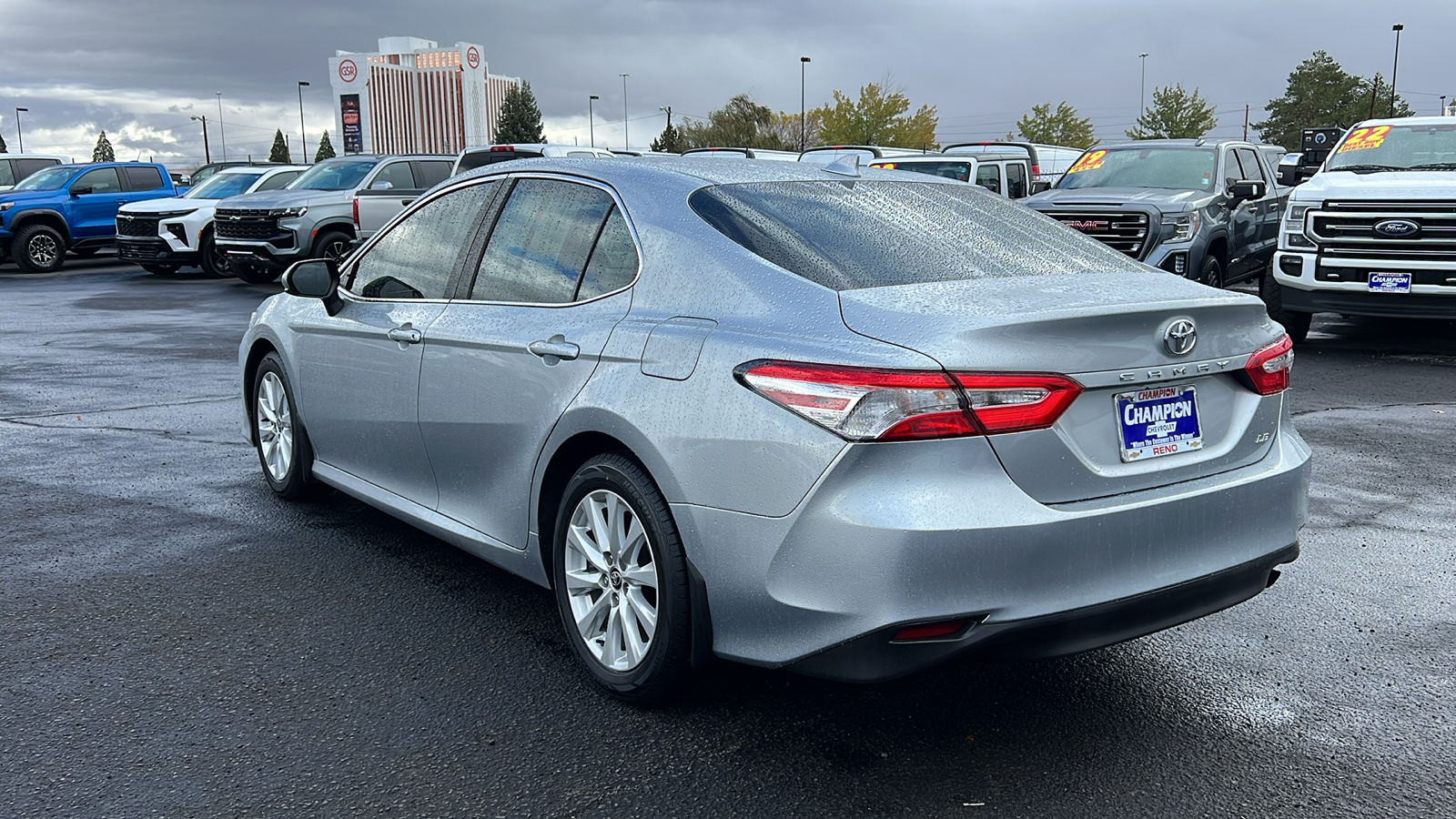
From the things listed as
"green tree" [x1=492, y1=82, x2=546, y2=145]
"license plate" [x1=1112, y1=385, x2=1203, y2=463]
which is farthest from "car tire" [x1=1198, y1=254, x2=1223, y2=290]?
"green tree" [x1=492, y1=82, x2=546, y2=145]

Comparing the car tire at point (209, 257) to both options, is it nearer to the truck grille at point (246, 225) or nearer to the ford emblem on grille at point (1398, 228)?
the truck grille at point (246, 225)

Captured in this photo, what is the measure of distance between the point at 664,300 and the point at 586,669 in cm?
119

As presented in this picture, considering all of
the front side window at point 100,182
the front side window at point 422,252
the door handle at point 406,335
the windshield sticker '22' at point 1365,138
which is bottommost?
the door handle at point 406,335

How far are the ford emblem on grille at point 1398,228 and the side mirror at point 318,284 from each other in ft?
30.1

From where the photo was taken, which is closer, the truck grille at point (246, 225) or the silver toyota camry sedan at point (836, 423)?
the silver toyota camry sedan at point (836, 423)

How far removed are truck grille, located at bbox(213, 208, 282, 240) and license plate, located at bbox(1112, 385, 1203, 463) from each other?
17.9m

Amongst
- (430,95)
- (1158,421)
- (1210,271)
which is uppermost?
(430,95)

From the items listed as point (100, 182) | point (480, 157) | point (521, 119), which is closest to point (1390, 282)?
point (480, 157)

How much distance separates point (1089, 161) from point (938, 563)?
41.8ft

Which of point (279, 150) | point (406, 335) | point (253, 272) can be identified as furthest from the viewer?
point (279, 150)

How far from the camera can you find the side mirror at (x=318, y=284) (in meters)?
5.21

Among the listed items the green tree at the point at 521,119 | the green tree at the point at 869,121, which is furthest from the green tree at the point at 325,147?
the green tree at the point at 869,121

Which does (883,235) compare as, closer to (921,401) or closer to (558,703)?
(921,401)

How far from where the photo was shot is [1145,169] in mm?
13969
